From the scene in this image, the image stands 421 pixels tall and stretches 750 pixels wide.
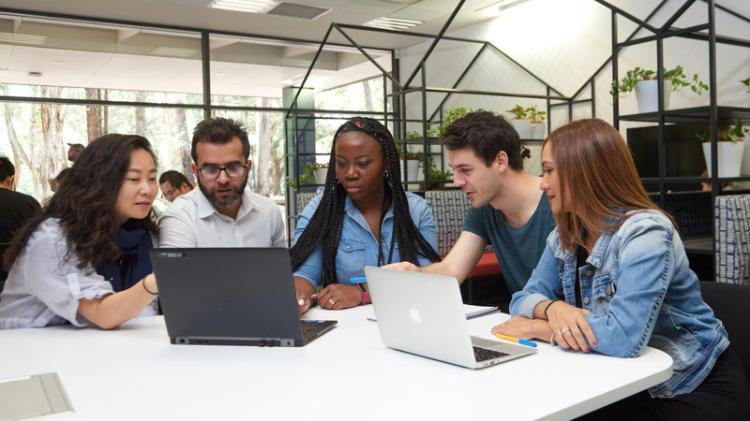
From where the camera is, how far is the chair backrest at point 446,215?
4.19m

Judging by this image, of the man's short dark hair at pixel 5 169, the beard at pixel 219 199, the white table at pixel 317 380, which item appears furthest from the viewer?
the man's short dark hair at pixel 5 169

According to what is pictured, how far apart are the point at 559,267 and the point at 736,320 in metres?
0.40

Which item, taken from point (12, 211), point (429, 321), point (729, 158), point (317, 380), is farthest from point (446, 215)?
point (317, 380)

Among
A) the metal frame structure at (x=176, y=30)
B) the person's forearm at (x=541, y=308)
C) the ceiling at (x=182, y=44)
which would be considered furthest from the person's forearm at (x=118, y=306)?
the metal frame structure at (x=176, y=30)

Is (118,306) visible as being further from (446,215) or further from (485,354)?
(446,215)

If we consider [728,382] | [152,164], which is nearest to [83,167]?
[152,164]

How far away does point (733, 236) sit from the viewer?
8.69 feet

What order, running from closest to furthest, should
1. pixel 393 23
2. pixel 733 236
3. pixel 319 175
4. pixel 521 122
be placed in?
pixel 733 236 → pixel 521 122 → pixel 319 175 → pixel 393 23

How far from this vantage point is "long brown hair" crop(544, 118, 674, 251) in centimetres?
140

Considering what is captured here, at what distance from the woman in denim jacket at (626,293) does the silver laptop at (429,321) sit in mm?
153

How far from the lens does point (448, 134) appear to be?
2.16 m

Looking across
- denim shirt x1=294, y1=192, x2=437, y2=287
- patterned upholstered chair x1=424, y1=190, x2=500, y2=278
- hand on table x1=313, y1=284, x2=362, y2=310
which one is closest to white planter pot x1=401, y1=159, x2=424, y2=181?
patterned upholstered chair x1=424, y1=190, x2=500, y2=278

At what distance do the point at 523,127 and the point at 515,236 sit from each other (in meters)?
3.46

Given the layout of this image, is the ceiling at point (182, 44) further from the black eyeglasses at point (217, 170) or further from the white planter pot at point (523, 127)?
the black eyeglasses at point (217, 170)
